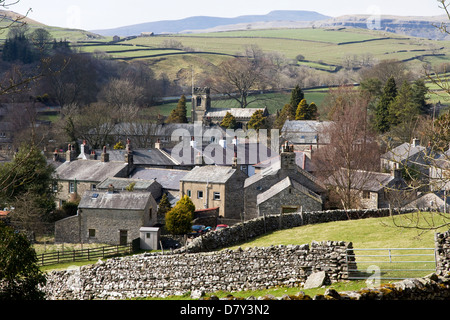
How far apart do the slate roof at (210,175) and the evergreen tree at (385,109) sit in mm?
38918

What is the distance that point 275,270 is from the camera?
19031 mm

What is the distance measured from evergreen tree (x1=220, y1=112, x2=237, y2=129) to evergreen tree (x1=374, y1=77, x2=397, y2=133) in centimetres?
2870

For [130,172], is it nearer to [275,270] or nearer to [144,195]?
[144,195]

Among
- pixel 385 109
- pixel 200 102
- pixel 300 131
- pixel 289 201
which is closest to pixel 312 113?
pixel 300 131

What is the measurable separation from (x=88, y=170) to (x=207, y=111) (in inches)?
2399

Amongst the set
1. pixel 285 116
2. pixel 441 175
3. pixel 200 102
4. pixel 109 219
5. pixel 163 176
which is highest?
pixel 441 175

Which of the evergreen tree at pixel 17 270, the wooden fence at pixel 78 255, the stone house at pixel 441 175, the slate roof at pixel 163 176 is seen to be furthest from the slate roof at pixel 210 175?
the evergreen tree at pixel 17 270

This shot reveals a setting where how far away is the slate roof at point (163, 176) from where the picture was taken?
54344mm

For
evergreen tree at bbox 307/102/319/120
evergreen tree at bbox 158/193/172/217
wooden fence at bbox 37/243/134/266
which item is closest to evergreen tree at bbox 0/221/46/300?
wooden fence at bbox 37/243/134/266

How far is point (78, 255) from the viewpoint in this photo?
36.8 metres

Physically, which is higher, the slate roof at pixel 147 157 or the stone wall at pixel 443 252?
the stone wall at pixel 443 252

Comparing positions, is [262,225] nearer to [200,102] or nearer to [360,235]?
[360,235]

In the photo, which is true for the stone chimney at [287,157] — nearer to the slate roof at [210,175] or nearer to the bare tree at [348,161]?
the bare tree at [348,161]
